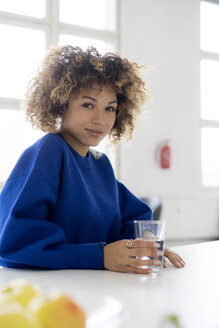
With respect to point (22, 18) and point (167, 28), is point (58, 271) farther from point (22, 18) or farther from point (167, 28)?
point (167, 28)

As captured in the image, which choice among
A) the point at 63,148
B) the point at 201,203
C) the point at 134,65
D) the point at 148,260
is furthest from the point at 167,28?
the point at 148,260

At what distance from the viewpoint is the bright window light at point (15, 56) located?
3711mm

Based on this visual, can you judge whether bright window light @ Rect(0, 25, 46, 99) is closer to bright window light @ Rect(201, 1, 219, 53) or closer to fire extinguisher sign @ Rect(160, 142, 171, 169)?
fire extinguisher sign @ Rect(160, 142, 171, 169)

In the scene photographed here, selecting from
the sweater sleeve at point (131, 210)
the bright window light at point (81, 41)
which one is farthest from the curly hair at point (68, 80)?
the bright window light at point (81, 41)

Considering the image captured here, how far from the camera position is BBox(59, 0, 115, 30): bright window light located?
4004 mm

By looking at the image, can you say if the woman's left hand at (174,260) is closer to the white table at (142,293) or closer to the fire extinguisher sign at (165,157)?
the white table at (142,293)

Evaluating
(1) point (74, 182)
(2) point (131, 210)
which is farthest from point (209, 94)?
(1) point (74, 182)

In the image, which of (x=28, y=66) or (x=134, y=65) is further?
(x=28, y=66)

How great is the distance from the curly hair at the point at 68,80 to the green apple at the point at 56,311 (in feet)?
3.15

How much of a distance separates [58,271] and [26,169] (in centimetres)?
31

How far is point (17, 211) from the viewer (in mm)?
1006

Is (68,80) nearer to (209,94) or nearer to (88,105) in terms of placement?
(88,105)

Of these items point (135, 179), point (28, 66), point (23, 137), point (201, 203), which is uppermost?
point (28, 66)

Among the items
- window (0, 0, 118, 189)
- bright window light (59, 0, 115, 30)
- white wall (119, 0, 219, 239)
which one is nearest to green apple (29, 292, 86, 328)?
window (0, 0, 118, 189)
